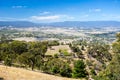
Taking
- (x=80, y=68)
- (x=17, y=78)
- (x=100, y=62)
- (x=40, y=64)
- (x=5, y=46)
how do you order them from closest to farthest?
(x=17, y=78)
(x=80, y=68)
(x=40, y=64)
(x=5, y=46)
(x=100, y=62)

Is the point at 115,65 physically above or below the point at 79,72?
above

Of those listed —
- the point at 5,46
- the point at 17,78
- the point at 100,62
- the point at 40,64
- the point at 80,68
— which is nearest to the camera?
the point at 17,78

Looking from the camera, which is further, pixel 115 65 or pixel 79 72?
pixel 79 72

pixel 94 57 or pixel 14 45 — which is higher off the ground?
pixel 14 45

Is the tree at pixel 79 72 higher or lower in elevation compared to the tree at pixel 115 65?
lower

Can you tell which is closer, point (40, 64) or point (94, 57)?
point (40, 64)

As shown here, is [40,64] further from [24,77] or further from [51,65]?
[24,77]

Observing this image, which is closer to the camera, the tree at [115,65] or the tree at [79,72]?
the tree at [115,65]

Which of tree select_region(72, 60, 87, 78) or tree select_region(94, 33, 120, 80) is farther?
tree select_region(72, 60, 87, 78)

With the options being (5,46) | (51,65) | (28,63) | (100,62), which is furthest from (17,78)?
(100,62)

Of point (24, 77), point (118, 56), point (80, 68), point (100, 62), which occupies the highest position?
point (118, 56)

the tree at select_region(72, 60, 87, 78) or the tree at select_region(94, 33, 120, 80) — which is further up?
the tree at select_region(94, 33, 120, 80)
